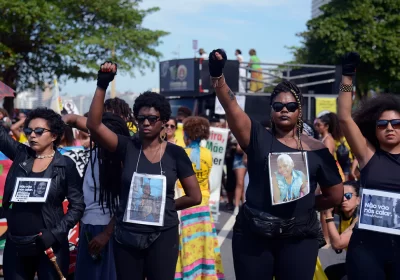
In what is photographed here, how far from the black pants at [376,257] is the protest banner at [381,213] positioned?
48 mm

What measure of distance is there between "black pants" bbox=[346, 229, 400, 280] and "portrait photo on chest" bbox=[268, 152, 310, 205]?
45 cm

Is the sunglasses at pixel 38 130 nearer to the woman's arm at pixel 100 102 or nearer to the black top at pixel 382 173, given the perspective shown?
the woman's arm at pixel 100 102

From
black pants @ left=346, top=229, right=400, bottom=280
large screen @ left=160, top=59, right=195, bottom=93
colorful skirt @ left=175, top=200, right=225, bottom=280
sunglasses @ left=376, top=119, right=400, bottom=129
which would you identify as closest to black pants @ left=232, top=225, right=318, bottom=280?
black pants @ left=346, top=229, right=400, bottom=280

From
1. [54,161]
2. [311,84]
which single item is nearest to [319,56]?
[311,84]

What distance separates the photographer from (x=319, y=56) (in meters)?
36.1

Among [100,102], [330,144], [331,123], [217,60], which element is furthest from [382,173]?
[331,123]

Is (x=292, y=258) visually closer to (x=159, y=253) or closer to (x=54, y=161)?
(x=159, y=253)

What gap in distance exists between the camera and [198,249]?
691cm

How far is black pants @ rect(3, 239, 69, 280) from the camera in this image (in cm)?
450

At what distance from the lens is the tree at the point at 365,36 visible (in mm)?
33469

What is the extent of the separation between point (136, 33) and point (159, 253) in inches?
1150

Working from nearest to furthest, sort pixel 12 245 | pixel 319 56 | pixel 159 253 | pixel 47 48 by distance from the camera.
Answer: pixel 159 253, pixel 12 245, pixel 47 48, pixel 319 56

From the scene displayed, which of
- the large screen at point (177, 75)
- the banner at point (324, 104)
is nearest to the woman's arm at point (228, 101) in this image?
the banner at point (324, 104)

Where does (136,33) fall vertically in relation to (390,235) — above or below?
above
